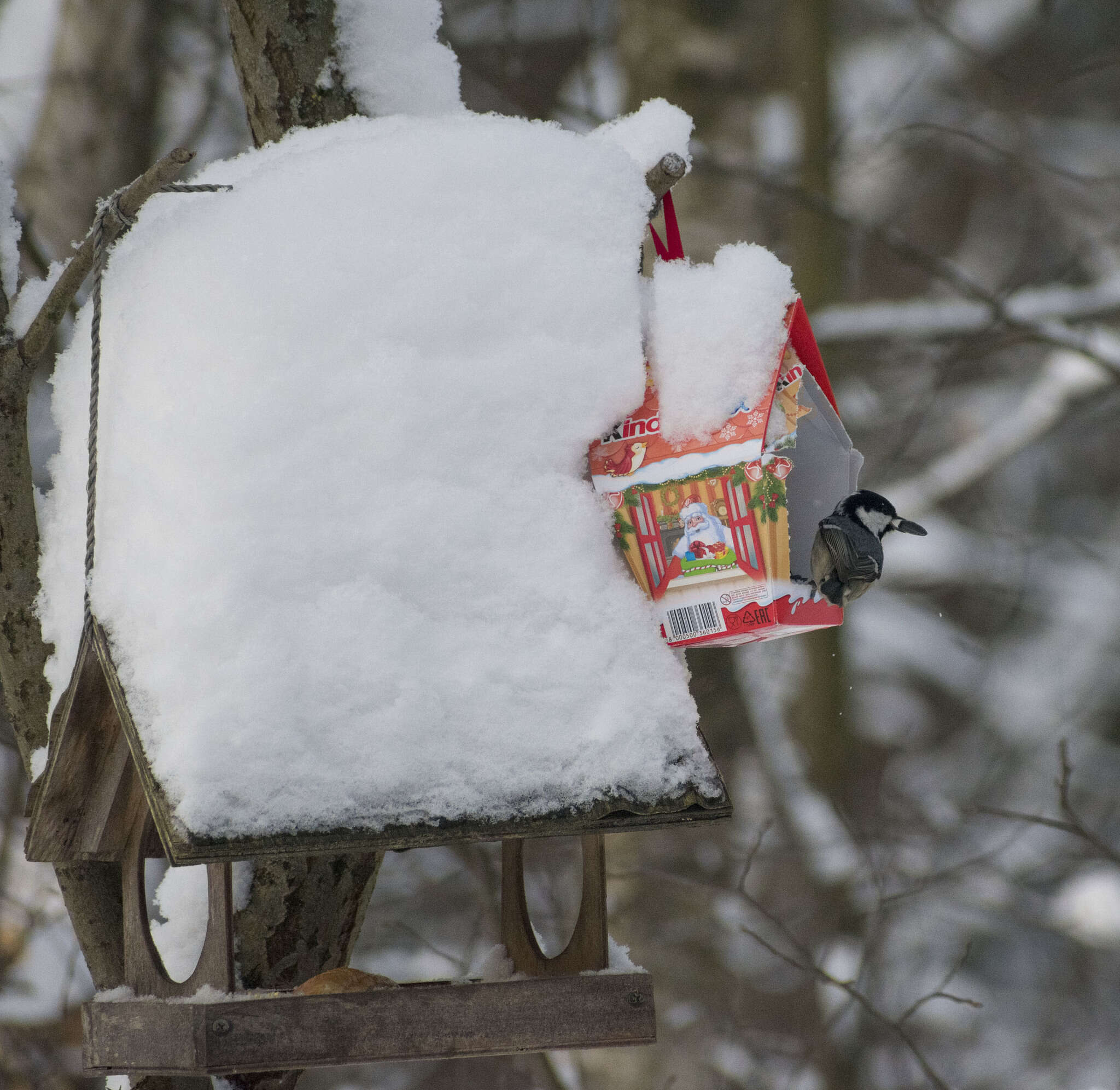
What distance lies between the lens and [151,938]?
1.11m

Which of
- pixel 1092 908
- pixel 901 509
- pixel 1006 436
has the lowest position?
pixel 1092 908

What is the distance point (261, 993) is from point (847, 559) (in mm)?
679

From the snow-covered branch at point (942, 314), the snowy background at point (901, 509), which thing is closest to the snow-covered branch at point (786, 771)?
the snowy background at point (901, 509)

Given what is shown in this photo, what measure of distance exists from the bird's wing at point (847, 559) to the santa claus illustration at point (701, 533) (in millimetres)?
94

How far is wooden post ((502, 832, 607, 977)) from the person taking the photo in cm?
118

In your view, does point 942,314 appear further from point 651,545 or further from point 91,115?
point 651,545

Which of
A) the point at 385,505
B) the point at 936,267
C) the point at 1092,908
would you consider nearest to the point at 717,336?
the point at 385,505

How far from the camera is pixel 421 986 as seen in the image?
3.49ft

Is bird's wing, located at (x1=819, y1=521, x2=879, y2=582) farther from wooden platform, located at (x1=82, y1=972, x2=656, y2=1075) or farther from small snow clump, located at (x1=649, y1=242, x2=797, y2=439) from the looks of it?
wooden platform, located at (x1=82, y1=972, x2=656, y2=1075)

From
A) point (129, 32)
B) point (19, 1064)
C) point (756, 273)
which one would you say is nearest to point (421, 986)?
point (756, 273)

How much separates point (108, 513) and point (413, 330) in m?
0.32

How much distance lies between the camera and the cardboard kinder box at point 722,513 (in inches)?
39.0

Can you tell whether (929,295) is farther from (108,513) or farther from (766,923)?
(108,513)

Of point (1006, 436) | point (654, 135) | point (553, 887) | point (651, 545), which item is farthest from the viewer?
point (1006, 436)
